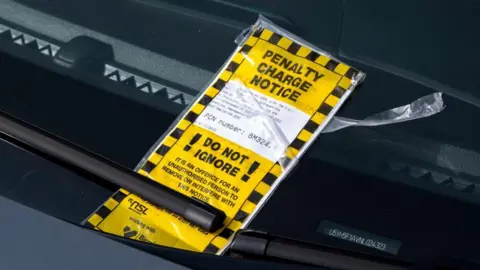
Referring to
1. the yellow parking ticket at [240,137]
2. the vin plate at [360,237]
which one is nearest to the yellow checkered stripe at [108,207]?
the yellow parking ticket at [240,137]

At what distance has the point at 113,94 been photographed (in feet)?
4.58

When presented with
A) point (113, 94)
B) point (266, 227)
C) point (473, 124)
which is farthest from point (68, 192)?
point (473, 124)

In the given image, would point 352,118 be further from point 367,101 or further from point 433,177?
point 433,177

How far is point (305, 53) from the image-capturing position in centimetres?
138

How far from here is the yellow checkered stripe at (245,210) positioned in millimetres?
1234

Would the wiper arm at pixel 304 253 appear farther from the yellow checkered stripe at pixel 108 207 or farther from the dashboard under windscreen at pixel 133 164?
the yellow checkered stripe at pixel 108 207

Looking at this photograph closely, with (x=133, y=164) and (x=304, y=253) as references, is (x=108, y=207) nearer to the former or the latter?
(x=133, y=164)

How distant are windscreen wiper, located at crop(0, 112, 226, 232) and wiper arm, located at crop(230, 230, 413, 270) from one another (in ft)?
0.20

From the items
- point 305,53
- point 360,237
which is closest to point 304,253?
point 360,237

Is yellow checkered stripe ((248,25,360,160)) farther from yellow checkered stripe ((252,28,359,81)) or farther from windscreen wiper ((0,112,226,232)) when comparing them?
windscreen wiper ((0,112,226,232))

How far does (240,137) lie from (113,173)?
0.20 metres

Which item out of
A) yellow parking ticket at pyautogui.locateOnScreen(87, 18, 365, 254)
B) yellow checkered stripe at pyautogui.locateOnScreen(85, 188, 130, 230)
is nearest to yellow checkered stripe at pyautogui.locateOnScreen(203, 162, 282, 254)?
yellow parking ticket at pyautogui.locateOnScreen(87, 18, 365, 254)

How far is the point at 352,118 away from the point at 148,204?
332mm

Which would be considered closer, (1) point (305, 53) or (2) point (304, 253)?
(2) point (304, 253)
